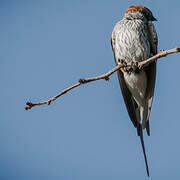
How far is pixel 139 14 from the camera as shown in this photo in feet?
20.3

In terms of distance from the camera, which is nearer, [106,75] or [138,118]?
[106,75]

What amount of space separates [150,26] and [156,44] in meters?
0.32

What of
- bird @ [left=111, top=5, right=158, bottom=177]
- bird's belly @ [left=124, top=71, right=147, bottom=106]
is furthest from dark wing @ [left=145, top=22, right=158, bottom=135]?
bird's belly @ [left=124, top=71, right=147, bottom=106]

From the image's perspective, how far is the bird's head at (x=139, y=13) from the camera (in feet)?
20.1

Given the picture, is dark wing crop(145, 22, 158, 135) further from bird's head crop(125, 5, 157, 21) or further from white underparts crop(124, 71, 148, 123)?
bird's head crop(125, 5, 157, 21)

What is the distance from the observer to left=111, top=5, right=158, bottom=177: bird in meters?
5.63

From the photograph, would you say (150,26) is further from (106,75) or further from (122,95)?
(106,75)

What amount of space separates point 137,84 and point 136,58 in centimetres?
51

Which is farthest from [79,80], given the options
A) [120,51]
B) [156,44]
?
[156,44]

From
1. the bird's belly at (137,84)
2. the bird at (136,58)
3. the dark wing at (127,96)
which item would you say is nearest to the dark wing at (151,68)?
the bird at (136,58)

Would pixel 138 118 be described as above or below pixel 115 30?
below

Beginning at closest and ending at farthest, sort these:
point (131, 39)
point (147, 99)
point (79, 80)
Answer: point (79, 80) < point (131, 39) < point (147, 99)

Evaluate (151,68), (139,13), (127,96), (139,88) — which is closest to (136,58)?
(151,68)

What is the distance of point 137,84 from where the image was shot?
19.5 ft
